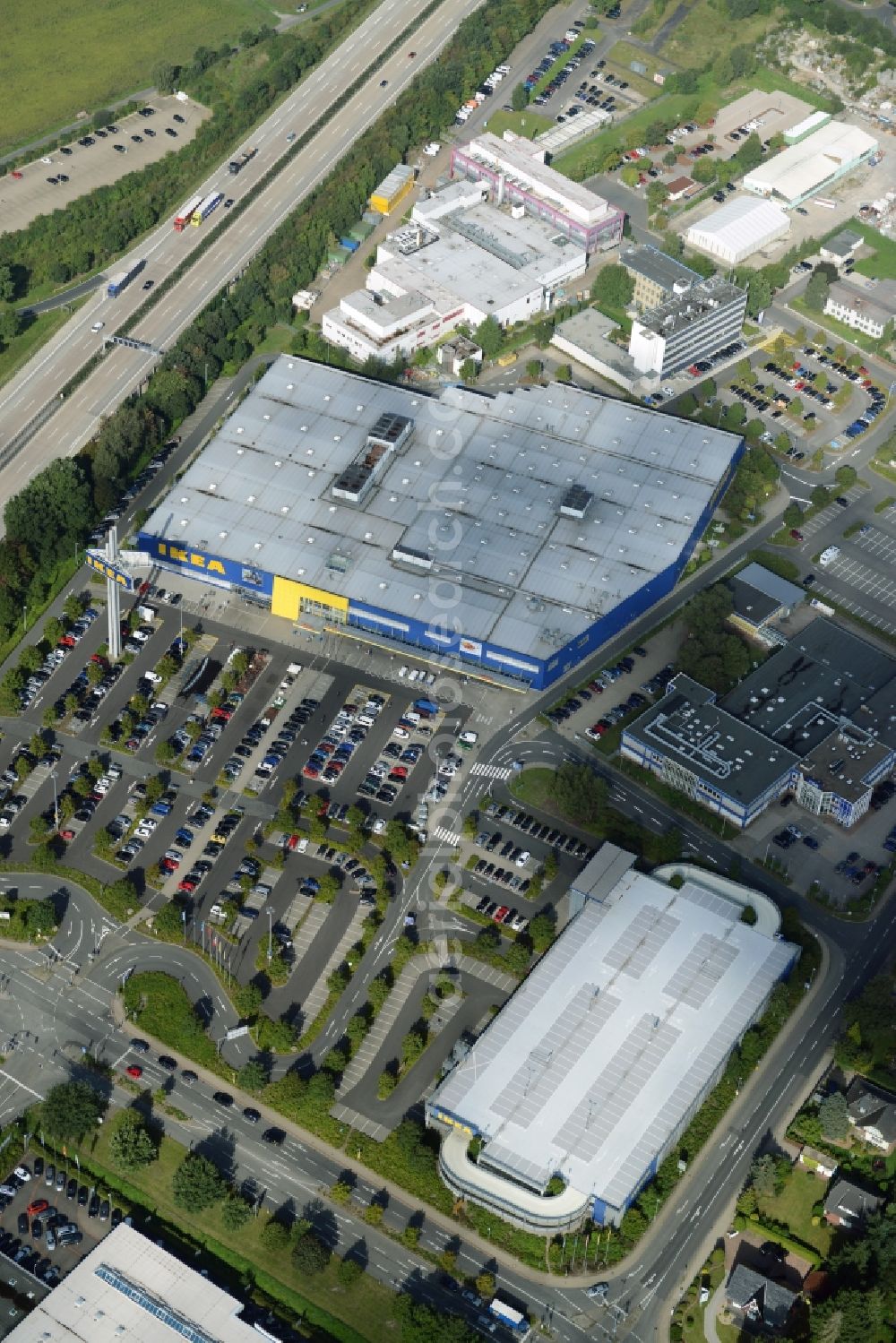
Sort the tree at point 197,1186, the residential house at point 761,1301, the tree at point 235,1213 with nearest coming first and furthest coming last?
the residential house at point 761,1301
the tree at point 235,1213
the tree at point 197,1186

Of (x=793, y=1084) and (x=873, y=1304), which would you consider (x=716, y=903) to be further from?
(x=873, y=1304)

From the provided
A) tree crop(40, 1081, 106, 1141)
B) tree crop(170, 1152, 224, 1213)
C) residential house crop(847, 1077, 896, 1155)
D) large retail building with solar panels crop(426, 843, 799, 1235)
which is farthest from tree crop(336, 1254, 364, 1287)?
residential house crop(847, 1077, 896, 1155)

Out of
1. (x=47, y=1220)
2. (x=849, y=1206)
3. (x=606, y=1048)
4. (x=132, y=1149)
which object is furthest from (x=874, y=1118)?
(x=47, y=1220)

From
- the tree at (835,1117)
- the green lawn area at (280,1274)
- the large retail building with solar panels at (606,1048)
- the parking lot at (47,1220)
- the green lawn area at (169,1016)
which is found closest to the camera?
the green lawn area at (280,1274)

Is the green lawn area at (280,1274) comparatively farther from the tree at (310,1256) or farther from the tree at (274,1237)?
the tree at (310,1256)

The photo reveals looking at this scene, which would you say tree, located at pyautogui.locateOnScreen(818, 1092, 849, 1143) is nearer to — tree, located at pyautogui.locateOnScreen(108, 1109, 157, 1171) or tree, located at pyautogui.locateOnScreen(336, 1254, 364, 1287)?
tree, located at pyautogui.locateOnScreen(336, 1254, 364, 1287)

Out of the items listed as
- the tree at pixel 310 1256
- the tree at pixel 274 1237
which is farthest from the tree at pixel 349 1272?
the tree at pixel 274 1237

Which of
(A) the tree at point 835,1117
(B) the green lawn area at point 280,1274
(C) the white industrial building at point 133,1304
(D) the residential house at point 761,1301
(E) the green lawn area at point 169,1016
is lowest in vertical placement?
(C) the white industrial building at point 133,1304

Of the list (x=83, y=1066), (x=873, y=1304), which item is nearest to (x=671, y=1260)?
(x=873, y=1304)
